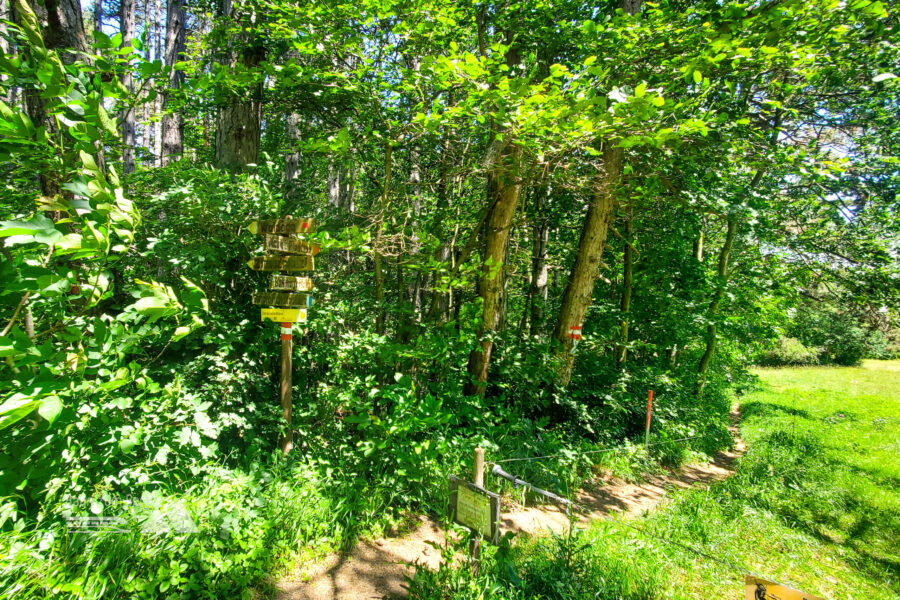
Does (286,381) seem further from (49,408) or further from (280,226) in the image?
(49,408)

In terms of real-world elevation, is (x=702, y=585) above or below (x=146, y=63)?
below

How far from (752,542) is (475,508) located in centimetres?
358

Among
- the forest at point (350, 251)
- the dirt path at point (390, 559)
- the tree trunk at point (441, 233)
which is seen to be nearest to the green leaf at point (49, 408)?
the forest at point (350, 251)

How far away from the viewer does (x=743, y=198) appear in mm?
5789

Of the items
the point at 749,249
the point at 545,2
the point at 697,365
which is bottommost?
the point at 697,365

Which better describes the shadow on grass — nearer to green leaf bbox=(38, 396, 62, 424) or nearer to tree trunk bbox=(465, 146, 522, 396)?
tree trunk bbox=(465, 146, 522, 396)

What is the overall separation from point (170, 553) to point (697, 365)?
12109 millimetres

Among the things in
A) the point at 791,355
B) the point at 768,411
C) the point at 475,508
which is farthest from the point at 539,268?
the point at 791,355

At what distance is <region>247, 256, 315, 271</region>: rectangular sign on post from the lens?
12.6 ft

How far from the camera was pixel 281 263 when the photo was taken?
3873mm

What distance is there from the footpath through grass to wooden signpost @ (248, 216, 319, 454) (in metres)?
2.43

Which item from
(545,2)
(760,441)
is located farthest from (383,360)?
(760,441)

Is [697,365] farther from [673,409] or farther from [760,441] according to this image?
[673,409]

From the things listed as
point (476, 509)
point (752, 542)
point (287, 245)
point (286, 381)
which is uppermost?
point (287, 245)
